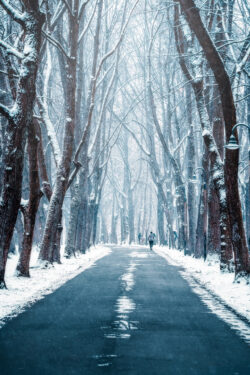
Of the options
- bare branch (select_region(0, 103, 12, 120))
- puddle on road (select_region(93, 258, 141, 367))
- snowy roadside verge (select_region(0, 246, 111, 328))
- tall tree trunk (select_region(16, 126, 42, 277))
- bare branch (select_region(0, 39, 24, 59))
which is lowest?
puddle on road (select_region(93, 258, 141, 367))

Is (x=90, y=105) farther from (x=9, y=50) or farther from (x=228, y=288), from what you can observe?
(x=228, y=288)

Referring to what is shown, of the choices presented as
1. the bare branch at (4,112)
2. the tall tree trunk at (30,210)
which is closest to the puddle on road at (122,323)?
the bare branch at (4,112)

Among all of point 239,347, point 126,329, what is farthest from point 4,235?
point 239,347

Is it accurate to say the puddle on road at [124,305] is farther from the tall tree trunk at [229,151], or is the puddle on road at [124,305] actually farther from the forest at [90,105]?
the tall tree trunk at [229,151]

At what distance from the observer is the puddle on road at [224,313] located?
733cm

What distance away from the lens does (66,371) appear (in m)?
5.26

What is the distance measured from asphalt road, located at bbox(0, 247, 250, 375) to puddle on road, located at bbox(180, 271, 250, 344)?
5.1 inches

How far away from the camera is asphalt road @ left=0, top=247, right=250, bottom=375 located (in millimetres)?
5445

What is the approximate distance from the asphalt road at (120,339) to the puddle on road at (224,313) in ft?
0.43

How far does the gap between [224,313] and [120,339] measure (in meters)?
2.97

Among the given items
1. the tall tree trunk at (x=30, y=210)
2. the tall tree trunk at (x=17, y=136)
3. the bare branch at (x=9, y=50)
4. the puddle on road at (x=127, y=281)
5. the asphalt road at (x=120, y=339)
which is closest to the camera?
the asphalt road at (x=120, y=339)

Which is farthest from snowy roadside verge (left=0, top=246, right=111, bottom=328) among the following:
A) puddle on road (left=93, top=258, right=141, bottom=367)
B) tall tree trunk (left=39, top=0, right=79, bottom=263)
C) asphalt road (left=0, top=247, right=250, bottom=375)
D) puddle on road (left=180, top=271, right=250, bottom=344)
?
puddle on road (left=180, top=271, right=250, bottom=344)

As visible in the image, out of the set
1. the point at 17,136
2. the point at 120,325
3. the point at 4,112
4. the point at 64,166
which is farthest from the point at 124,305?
the point at 64,166

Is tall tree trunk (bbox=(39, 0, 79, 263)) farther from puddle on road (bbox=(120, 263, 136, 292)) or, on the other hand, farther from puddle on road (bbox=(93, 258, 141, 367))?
puddle on road (bbox=(93, 258, 141, 367))
